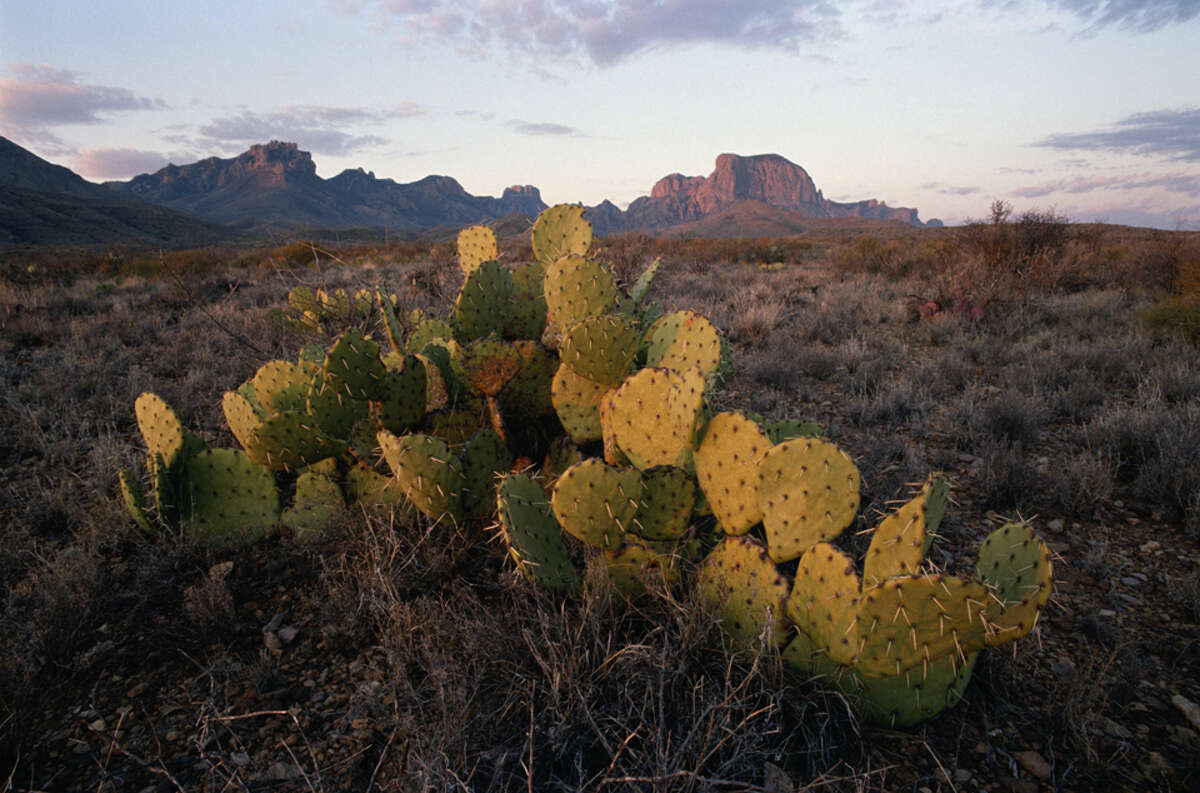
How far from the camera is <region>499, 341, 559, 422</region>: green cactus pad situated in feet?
9.52

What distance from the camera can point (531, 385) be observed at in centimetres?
294

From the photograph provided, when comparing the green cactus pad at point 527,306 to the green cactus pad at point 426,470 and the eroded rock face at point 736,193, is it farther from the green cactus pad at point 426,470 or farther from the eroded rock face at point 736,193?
the eroded rock face at point 736,193

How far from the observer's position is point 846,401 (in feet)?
15.4

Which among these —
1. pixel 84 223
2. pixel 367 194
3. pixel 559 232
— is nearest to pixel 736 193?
pixel 367 194

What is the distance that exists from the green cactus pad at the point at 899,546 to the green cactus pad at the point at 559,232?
8.92 feet

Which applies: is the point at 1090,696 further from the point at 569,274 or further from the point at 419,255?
the point at 419,255

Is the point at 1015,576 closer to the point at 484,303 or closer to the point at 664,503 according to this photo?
the point at 664,503

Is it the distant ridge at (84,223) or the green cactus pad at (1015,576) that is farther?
the distant ridge at (84,223)

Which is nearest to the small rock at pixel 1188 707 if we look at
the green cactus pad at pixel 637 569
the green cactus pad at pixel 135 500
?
the green cactus pad at pixel 637 569

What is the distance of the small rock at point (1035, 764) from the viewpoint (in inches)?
61.9

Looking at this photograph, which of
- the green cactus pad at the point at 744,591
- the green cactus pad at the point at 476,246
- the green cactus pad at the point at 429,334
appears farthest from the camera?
the green cactus pad at the point at 476,246

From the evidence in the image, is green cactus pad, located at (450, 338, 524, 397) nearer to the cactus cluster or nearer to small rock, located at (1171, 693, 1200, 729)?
the cactus cluster

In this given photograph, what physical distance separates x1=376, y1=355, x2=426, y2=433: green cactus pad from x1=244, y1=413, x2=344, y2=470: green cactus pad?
0.28m

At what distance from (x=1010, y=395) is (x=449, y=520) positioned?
3960 mm
